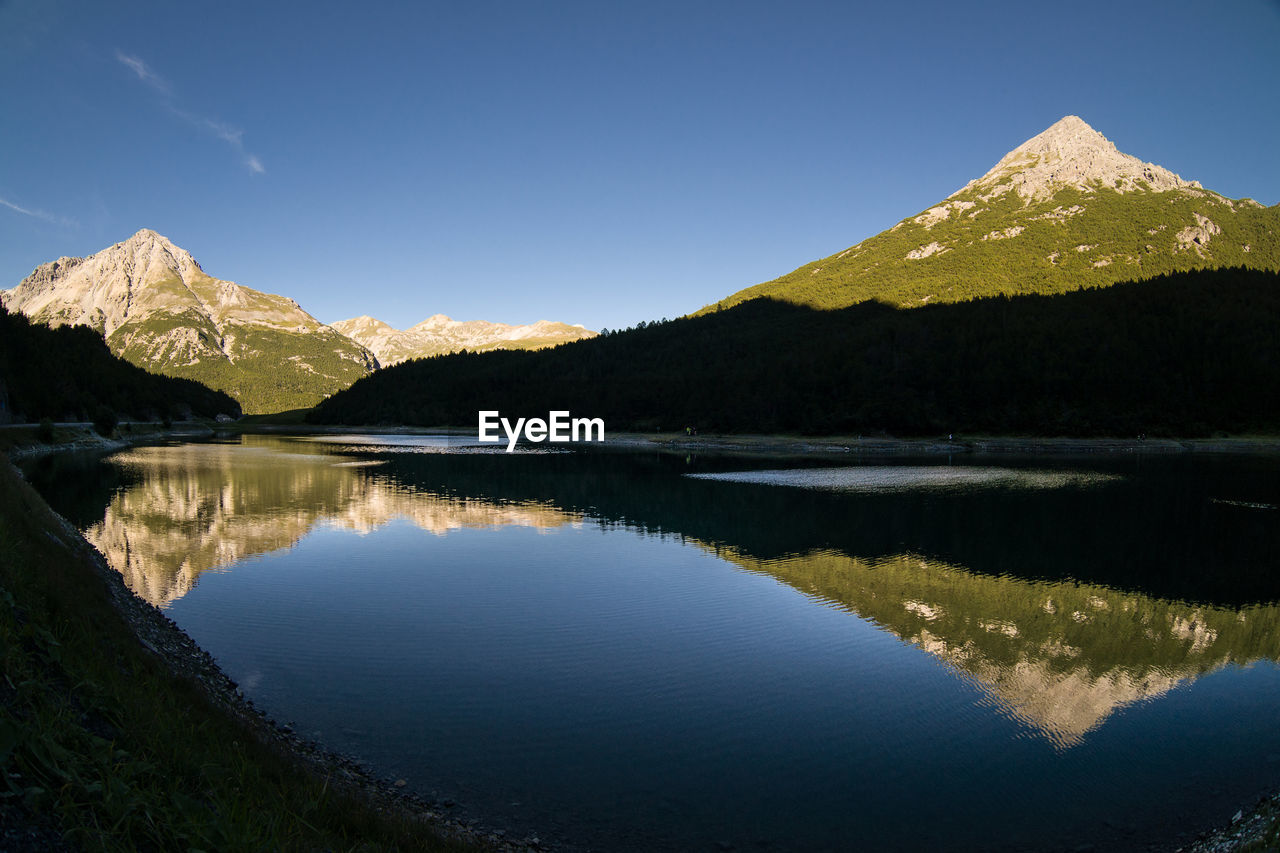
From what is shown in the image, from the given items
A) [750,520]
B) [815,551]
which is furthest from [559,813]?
[750,520]

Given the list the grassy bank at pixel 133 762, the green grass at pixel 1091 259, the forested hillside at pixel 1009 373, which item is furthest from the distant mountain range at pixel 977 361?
the grassy bank at pixel 133 762

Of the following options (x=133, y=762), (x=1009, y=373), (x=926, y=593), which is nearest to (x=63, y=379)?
(x=926, y=593)

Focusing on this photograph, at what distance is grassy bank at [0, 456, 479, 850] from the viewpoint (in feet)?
17.4

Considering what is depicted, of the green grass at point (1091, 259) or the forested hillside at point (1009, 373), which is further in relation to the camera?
the green grass at point (1091, 259)

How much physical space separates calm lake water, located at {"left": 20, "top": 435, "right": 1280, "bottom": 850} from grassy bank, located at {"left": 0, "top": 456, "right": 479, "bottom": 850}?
1811 mm

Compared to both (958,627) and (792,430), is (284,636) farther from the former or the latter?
(792,430)

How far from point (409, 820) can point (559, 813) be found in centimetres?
203

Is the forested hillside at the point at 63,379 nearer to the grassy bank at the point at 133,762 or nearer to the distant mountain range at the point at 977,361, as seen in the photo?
the distant mountain range at the point at 977,361

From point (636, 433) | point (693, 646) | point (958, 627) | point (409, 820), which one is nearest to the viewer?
point (409, 820)

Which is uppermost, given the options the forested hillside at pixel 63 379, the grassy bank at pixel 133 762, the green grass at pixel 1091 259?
the green grass at pixel 1091 259

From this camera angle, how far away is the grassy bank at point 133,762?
17.4 feet

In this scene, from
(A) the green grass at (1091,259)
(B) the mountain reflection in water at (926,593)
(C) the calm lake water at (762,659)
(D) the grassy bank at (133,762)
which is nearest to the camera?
(D) the grassy bank at (133,762)

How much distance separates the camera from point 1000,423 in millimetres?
101875

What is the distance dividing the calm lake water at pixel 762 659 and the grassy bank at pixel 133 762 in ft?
5.94
